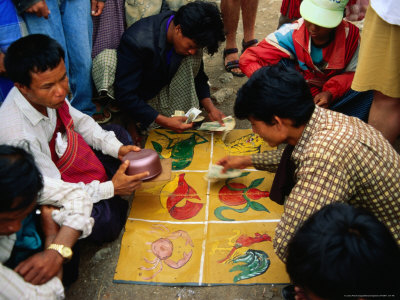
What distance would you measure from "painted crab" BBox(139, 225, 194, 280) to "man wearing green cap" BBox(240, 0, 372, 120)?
1403mm

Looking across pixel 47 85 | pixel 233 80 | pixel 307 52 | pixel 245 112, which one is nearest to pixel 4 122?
pixel 47 85

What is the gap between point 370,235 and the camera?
1.05 metres

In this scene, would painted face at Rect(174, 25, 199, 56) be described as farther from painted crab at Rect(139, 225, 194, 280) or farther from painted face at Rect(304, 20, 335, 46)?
painted crab at Rect(139, 225, 194, 280)

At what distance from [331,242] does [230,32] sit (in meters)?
3.08

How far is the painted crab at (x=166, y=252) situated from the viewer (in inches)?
80.0

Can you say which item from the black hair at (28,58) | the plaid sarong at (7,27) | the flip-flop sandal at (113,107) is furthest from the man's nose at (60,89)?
the flip-flop sandal at (113,107)

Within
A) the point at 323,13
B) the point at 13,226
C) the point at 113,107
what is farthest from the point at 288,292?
the point at 113,107

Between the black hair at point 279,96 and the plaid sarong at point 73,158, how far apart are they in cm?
107

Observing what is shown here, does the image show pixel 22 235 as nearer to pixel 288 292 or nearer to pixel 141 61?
pixel 288 292

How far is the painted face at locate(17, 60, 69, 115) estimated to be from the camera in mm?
1802

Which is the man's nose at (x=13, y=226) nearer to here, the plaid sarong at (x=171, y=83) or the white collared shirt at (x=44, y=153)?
the white collared shirt at (x=44, y=153)

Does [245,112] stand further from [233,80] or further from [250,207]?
[233,80]

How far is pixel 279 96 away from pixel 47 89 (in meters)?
1.17

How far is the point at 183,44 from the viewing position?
259 cm
